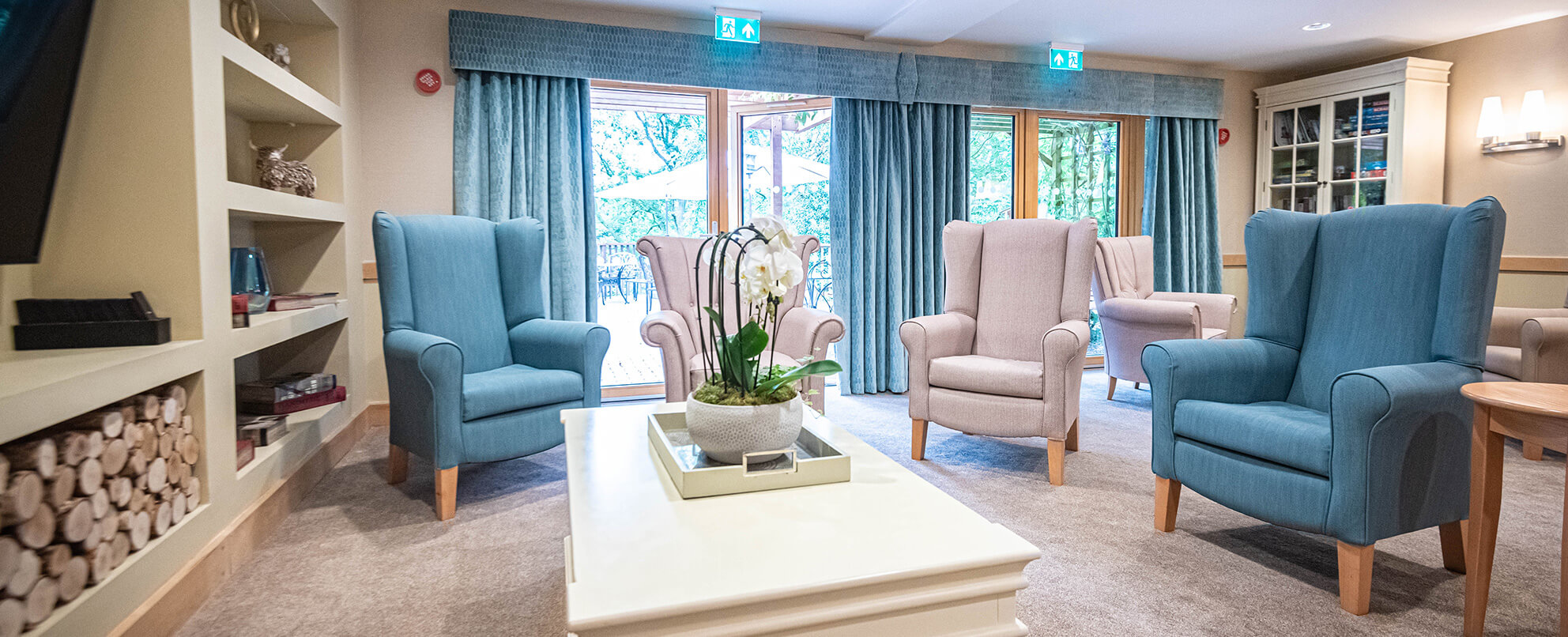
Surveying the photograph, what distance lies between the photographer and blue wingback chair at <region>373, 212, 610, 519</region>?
259 centimetres

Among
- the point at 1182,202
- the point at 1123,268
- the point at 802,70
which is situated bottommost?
the point at 1123,268

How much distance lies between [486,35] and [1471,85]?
5956 millimetres

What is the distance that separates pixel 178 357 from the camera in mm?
1977

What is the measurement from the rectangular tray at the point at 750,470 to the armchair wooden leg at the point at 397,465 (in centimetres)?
169

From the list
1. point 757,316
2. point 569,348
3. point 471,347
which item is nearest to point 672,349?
point 569,348

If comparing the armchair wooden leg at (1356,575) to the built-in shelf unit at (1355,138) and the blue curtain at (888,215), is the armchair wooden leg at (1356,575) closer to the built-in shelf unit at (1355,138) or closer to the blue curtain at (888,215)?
the blue curtain at (888,215)

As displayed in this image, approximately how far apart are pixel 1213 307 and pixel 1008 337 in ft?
6.35

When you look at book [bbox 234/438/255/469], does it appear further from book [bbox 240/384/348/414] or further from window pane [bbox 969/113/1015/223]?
window pane [bbox 969/113/1015/223]

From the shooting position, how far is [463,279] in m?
3.19

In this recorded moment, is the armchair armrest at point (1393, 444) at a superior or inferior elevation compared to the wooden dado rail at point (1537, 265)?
inferior

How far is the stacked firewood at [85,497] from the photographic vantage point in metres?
1.44

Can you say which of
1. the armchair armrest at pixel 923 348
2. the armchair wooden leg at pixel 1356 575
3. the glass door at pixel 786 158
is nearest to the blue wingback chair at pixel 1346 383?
the armchair wooden leg at pixel 1356 575

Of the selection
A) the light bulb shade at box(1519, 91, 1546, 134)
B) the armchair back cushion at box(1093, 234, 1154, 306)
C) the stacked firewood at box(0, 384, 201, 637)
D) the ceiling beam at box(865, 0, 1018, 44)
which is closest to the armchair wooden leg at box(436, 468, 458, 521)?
the stacked firewood at box(0, 384, 201, 637)

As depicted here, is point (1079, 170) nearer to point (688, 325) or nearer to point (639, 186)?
point (639, 186)
